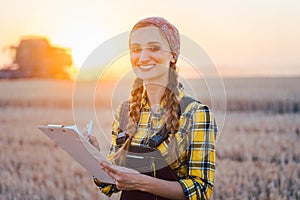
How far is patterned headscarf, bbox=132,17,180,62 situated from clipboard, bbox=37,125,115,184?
0.47 meters

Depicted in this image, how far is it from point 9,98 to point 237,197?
12.0 metres

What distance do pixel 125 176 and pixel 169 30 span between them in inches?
22.0

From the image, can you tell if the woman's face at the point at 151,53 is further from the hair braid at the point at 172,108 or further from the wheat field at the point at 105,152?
the wheat field at the point at 105,152

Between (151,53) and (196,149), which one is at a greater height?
(151,53)

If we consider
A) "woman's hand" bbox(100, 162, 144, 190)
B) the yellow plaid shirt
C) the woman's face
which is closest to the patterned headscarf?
the woman's face

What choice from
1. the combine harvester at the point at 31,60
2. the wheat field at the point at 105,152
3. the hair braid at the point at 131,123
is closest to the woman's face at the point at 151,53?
the hair braid at the point at 131,123

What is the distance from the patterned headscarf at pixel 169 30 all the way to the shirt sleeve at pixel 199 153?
23cm

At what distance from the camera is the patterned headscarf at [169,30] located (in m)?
2.03

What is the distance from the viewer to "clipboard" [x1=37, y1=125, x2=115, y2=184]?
1922 mm

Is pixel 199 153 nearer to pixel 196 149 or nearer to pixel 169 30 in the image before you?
pixel 196 149

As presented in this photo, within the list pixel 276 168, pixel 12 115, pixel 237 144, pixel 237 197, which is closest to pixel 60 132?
pixel 237 197

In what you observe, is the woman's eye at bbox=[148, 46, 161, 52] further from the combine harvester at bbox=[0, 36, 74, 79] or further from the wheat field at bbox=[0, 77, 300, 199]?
the combine harvester at bbox=[0, 36, 74, 79]

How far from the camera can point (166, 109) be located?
206 centimetres

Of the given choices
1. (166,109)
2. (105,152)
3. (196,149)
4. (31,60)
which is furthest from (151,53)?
(31,60)
